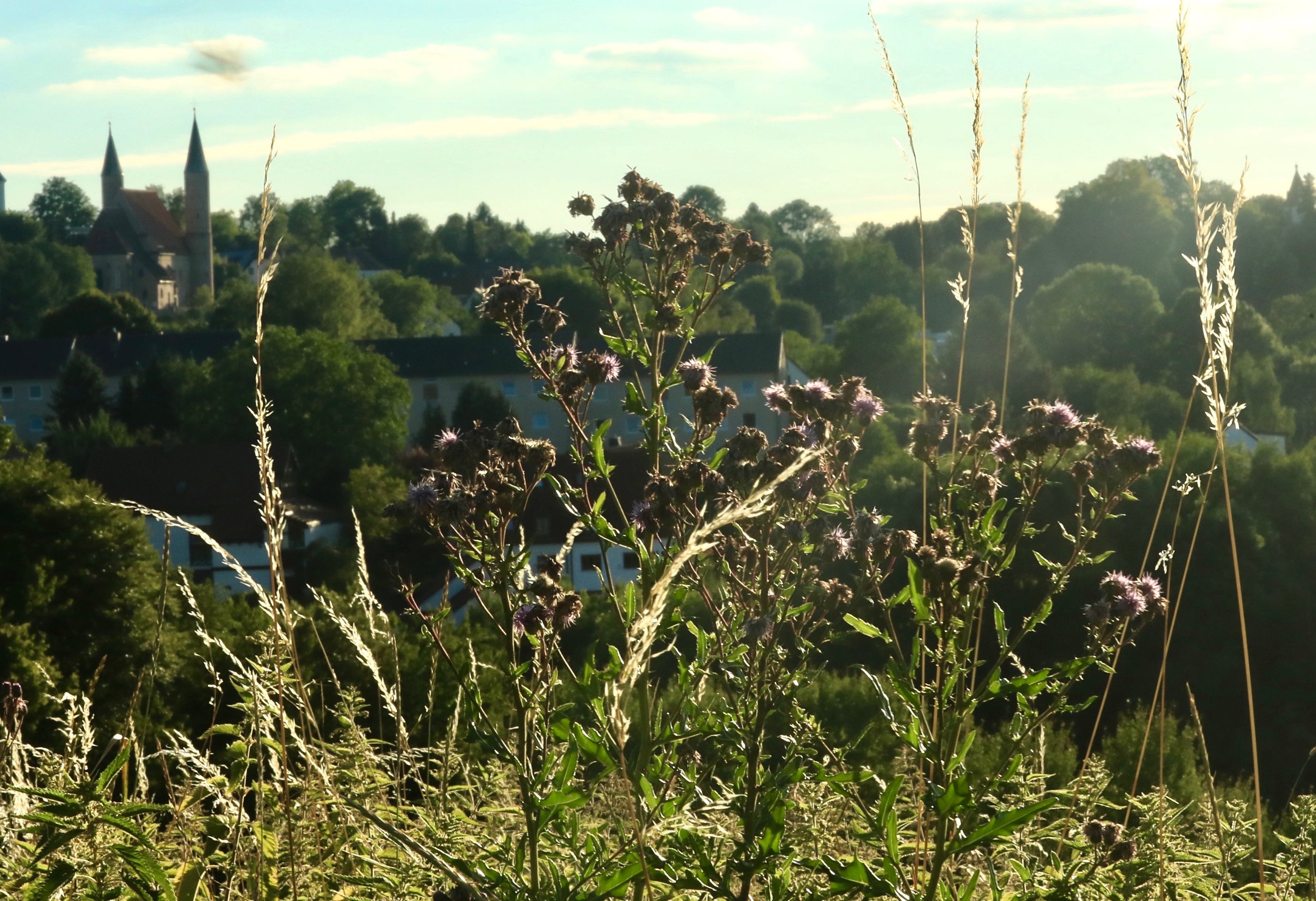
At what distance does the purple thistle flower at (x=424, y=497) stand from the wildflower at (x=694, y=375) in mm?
837

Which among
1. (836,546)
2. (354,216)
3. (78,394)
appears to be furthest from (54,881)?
(354,216)

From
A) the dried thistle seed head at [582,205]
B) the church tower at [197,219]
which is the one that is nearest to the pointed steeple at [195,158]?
the church tower at [197,219]

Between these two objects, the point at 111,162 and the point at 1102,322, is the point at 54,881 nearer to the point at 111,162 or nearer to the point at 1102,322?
the point at 1102,322

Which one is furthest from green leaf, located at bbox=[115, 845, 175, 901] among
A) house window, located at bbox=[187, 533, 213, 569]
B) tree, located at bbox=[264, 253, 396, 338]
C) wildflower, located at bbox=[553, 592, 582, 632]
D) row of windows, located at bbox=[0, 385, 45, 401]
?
row of windows, located at bbox=[0, 385, 45, 401]

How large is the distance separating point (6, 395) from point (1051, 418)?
97.5m

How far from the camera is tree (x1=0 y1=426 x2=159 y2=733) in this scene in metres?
23.3

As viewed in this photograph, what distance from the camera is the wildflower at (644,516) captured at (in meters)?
3.45

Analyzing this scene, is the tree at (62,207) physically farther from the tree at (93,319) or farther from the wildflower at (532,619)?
the wildflower at (532,619)

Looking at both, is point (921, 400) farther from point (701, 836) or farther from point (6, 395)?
point (6, 395)

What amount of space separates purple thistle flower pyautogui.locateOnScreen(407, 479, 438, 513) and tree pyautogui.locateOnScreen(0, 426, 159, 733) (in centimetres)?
2066

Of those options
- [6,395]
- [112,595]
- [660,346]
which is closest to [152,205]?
[6,395]

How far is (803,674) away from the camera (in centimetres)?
304

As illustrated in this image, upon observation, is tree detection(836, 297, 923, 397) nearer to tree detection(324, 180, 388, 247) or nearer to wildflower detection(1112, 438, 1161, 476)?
wildflower detection(1112, 438, 1161, 476)

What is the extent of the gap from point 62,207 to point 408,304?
67547mm
